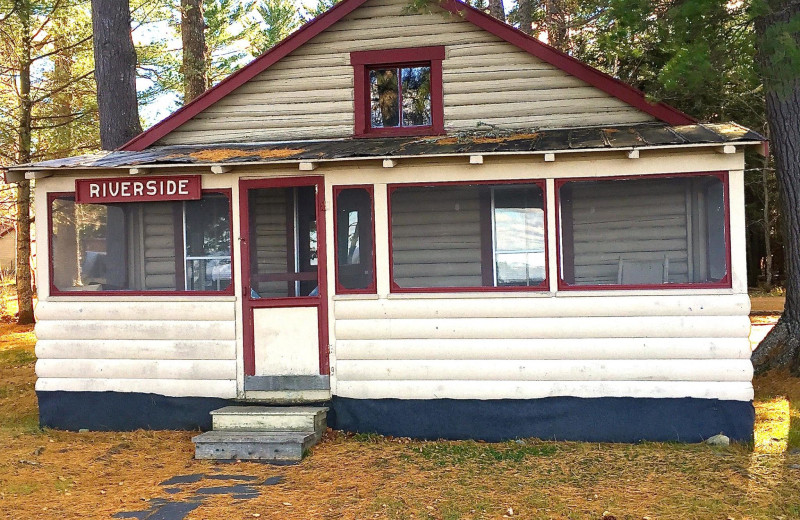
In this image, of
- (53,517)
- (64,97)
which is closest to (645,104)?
(53,517)

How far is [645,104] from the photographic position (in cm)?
888

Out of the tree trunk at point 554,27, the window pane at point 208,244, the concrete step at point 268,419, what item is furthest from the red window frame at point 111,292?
the tree trunk at point 554,27

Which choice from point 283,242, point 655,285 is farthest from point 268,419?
point 655,285

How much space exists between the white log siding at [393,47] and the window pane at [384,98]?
0.34 metres

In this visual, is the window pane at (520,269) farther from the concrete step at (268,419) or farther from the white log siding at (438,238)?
the concrete step at (268,419)

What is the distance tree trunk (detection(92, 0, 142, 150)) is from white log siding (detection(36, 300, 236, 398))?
15.6 ft

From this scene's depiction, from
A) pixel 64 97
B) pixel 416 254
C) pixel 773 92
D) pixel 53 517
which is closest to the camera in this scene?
pixel 53 517

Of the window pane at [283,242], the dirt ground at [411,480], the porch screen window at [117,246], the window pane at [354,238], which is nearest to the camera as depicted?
the dirt ground at [411,480]

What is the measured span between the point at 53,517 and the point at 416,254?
5513 mm

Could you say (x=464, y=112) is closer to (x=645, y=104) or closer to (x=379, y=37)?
(x=379, y=37)

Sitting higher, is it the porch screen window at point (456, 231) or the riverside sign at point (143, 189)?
the riverside sign at point (143, 189)

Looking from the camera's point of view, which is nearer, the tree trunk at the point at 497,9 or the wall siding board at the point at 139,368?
the wall siding board at the point at 139,368

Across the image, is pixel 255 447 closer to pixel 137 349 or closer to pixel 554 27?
pixel 137 349

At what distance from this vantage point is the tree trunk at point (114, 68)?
12.5 m
